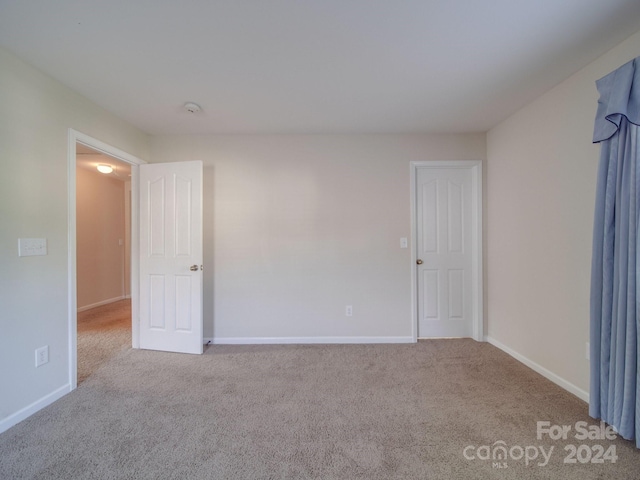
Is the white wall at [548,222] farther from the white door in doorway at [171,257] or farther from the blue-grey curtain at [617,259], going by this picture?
the white door in doorway at [171,257]

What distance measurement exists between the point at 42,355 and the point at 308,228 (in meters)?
2.39

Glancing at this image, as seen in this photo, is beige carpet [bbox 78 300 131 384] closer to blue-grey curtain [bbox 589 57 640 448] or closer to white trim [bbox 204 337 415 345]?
white trim [bbox 204 337 415 345]

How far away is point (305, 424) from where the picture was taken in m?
1.68

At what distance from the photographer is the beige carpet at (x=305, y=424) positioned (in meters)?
1.37

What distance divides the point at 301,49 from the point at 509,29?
1.22 m

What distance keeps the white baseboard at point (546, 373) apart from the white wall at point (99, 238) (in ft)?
20.1

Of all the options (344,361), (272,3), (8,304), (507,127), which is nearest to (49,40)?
(272,3)

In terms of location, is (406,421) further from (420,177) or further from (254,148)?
(254,148)

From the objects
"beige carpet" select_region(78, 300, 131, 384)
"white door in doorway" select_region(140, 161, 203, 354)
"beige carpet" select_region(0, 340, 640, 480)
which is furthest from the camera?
"white door in doorway" select_region(140, 161, 203, 354)

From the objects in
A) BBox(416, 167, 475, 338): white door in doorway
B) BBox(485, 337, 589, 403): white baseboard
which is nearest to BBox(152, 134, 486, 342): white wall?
BBox(416, 167, 475, 338): white door in doorway

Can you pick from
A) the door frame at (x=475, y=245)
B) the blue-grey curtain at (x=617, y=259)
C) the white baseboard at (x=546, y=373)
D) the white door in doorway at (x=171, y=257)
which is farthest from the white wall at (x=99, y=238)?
the blue-grey curtain at (x=617, y=259)

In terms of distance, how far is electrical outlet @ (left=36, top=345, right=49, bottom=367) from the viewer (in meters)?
1.84

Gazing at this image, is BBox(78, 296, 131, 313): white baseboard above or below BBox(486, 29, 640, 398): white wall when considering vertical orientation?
below

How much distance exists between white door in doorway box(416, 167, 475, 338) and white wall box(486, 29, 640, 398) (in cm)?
26
